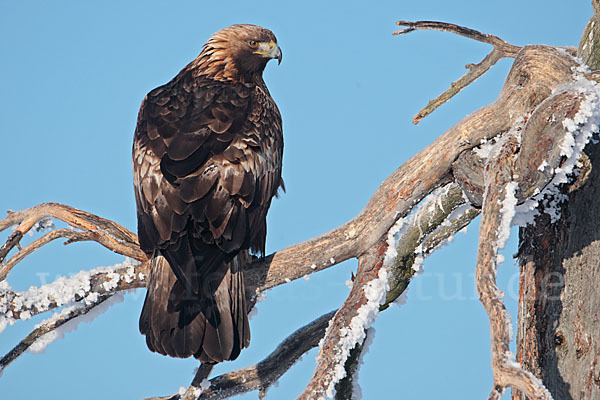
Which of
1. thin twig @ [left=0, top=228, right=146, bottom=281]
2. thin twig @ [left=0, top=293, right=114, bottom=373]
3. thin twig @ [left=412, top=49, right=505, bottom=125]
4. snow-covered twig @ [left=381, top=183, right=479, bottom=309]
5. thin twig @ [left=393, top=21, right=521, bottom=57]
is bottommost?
snow-covered twig @ [left=381, top=183, right=479, bottom=309]

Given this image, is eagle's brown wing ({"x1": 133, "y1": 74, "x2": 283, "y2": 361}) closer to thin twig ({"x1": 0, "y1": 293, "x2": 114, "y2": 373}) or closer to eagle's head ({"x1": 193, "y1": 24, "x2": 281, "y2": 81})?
thin twig ({"x1": 0, "y1": 293, "x2": 114, "y2": 373})

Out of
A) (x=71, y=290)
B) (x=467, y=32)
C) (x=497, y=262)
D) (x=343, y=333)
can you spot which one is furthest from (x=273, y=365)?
(x=467, y=32)

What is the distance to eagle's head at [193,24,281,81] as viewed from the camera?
6754mm

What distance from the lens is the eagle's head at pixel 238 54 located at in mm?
6754

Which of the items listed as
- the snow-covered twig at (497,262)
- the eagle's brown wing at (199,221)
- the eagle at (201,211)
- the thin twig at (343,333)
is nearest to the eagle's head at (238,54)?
the eagle at (201,211)

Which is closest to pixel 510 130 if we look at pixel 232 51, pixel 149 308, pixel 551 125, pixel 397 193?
pixel 551 125

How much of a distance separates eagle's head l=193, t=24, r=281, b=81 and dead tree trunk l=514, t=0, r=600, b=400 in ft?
10.6

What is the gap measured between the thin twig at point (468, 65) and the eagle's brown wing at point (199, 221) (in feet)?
4.64

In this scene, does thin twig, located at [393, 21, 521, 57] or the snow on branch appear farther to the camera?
thin twig, located at [393, 21, 521, 57]

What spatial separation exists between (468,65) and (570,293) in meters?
1.98

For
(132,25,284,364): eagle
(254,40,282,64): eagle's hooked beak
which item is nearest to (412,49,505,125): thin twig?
(132,25,284,364): eagle

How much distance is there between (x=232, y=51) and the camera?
6.87m

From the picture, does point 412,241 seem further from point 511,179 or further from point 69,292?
point 69,292

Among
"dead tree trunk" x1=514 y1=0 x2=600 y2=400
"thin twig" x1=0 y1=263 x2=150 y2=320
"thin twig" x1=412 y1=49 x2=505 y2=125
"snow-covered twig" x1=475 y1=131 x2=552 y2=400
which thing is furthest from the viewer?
"thin twig" x1=412 y1=49 x2=505 y2=125
